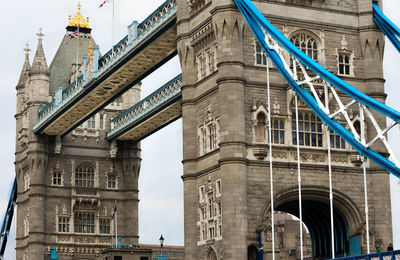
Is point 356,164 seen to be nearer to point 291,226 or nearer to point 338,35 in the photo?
point 338,35

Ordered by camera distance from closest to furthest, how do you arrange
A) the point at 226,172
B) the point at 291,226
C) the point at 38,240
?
the point at 226,172
the point at 38,240
the point at 291,226

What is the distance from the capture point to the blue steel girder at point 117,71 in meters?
55.3

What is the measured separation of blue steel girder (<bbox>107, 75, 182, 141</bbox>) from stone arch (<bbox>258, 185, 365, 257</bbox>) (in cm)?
1650

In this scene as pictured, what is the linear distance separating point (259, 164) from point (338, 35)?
9192 mm

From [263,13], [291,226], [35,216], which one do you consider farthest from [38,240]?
[291,226]

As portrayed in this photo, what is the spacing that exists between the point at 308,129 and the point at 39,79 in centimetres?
3751

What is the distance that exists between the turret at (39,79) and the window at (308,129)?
122 feet

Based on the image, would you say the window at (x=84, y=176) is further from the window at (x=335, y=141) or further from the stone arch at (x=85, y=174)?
the window at (x=335, y=141)

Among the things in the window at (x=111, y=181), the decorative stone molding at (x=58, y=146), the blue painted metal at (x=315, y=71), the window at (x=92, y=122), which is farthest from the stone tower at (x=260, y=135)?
the window at (x=111, y=181)

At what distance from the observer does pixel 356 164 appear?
47062mm

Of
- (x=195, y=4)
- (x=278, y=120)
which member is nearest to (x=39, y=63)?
(x=195, y=4)

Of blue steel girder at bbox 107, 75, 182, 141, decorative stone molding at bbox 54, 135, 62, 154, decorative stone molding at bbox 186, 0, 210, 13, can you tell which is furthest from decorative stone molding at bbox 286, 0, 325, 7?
decorative stone molding at bbox 54, 135, 62, 154

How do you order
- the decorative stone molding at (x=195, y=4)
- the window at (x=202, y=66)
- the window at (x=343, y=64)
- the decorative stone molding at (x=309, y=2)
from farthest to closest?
the decorative stone molding at (x=195, y=4) < the window at (x=202, y=66) < the window at (x=343, y=64) < the decorative stone molding at (x=309, y=2)

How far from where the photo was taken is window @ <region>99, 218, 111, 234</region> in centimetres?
7906
